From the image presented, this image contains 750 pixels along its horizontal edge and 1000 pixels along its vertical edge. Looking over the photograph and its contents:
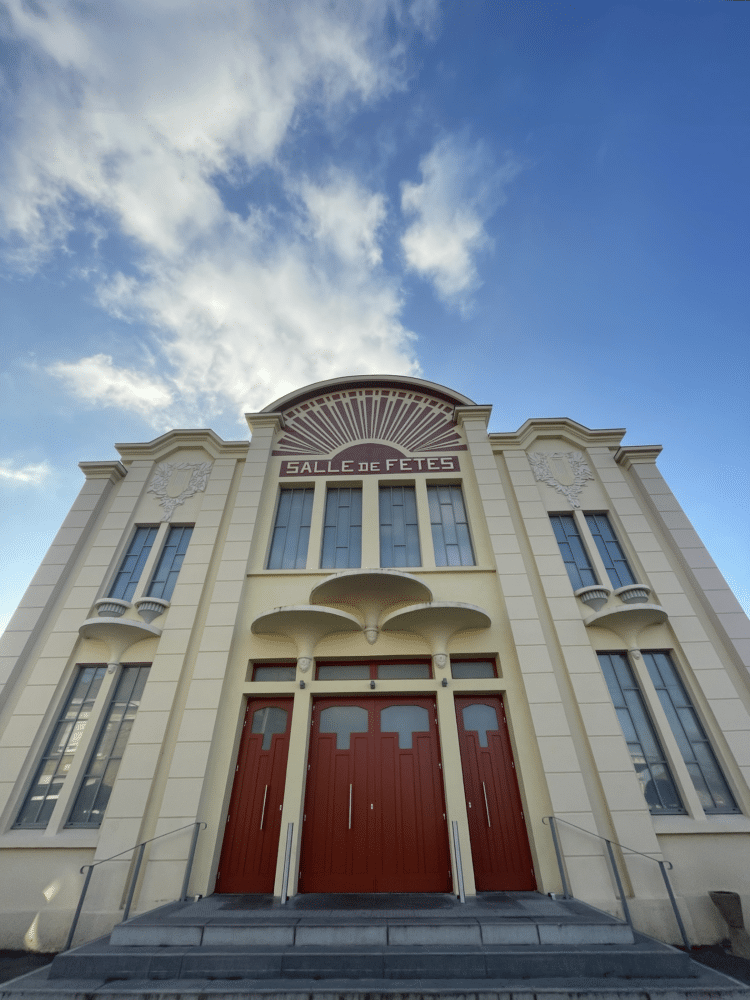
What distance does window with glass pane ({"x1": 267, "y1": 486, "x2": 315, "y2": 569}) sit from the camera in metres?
9.80

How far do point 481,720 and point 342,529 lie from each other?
4.72 metres

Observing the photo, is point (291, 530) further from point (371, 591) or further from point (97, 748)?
point (97, 748)

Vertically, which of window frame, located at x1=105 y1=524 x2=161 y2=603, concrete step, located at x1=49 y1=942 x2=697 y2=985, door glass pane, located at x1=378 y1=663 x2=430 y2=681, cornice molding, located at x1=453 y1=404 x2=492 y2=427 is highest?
cornice molding, located at x1=453 y1=404 x2=492 y2=427

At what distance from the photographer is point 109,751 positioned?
751 cm

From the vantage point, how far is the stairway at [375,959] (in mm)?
4152

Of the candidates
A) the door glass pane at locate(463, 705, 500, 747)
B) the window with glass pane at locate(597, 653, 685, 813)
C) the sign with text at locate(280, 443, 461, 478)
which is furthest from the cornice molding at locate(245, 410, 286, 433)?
the window with glass pane at locate(597, 653, 685, 813)

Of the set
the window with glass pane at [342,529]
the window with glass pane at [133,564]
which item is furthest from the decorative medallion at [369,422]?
the window with glass pane at [133,564]

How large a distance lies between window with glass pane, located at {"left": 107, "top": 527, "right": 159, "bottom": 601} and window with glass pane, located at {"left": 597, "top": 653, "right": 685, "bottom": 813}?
365 inches

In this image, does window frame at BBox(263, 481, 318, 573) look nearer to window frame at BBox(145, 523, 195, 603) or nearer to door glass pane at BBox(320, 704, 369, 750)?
window frame at BBox(145, 523, 195, 603)

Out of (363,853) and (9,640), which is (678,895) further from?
(9,640)

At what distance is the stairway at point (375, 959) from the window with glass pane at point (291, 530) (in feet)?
19.0

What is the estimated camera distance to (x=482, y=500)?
9.98 metres

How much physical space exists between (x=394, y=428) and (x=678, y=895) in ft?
32.6

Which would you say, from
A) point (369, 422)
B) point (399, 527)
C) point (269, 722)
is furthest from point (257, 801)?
point (369, 422)
